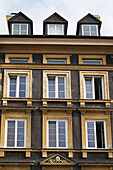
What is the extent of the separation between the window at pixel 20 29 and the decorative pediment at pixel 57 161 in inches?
428

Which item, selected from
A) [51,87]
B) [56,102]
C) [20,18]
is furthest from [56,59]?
[20,18]

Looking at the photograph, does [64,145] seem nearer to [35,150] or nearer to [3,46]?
[35,150]

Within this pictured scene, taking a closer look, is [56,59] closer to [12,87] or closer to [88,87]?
[88,87]

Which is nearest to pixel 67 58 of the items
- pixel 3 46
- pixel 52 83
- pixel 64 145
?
pixel 52 83

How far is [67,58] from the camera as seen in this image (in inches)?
1080

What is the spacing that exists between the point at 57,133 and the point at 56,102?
7.79 ft

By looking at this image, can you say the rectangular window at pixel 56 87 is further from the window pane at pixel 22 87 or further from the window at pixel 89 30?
the window at pixel 89 30

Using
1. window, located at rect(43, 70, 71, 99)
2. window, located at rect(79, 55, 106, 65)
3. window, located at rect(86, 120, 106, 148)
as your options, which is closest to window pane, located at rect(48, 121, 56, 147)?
window, located at rect(43, 70, 71, 99)

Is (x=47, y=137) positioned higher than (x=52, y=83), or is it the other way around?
(x=52, y=83)

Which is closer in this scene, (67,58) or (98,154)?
(98,154)

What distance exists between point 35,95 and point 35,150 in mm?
4148

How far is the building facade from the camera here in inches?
960

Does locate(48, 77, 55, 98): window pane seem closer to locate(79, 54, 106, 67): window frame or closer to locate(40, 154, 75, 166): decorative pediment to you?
locate(79, 54, 106, 67): window frame

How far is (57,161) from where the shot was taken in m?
24.2
